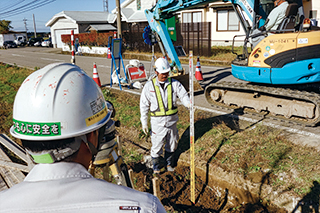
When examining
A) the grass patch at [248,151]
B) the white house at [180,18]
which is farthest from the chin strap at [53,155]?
the white house at [180,18]

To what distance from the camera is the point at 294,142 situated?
5184 millimetres

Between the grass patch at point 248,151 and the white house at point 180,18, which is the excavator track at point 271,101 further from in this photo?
the white house at point 180,18

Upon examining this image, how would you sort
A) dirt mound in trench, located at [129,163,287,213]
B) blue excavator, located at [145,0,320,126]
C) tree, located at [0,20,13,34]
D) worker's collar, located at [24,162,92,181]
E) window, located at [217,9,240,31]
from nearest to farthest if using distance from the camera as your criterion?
worker's collar, located at [24,162,92,181]
dirt mound in trench, located at [129,163,287,213]
blue excavator, located at [145,0,320,126]
window, located at [217,9,240,31]
tree, located at [0,20,13,34]

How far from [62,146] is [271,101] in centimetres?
629

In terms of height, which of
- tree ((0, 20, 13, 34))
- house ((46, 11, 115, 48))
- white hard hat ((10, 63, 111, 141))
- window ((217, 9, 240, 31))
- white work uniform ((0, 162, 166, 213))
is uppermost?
tree ((0, 20, 13, 34))

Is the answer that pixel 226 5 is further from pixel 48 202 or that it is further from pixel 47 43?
pixel 47 43

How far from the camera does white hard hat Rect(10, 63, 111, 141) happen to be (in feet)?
5.05

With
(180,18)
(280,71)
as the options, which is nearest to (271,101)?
(280,71)

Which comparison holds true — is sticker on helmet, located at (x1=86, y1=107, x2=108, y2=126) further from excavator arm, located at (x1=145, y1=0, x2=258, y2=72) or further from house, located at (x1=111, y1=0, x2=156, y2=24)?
house, located at (x1=111, y1=0, x2=156, y2=24)

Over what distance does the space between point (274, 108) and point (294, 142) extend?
171 cm

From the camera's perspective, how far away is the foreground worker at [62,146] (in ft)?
3.60

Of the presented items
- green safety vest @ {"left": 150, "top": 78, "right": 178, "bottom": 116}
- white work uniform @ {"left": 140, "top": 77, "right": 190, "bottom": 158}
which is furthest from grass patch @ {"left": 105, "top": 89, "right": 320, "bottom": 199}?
green safety vest @ {"left": 150, "top": 78, "right": 178, "bottom": 116}

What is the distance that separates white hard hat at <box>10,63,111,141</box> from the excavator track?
5.75 m

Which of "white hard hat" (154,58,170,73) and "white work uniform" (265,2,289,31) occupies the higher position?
"white work uniform" (265,2,289,31)
